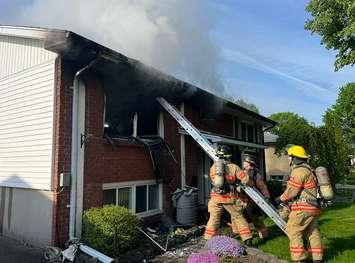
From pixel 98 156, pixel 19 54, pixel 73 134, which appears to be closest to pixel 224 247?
pixel 98 156

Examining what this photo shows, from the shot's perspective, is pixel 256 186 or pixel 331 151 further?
pixel 331 151

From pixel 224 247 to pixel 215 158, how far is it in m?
3.50

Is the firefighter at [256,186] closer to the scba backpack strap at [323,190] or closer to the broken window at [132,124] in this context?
the scba backpack strap at [323,190]

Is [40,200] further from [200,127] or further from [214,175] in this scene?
[200,127]

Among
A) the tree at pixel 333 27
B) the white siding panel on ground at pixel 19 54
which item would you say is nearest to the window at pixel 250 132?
the tree at pixel 333 27

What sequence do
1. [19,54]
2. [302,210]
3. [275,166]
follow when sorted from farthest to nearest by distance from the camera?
[275,166] → [19,54] → [302,210]

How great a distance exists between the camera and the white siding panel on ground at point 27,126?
24.8 ft

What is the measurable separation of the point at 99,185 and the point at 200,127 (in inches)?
207

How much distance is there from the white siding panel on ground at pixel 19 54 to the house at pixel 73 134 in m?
0.02

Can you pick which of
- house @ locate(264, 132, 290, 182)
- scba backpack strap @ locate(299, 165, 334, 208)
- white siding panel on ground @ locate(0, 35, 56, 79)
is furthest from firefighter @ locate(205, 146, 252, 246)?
house @ locate(264, 132, 290, 182)

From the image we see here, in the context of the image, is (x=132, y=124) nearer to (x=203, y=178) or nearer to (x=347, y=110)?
(x=203, y=178)

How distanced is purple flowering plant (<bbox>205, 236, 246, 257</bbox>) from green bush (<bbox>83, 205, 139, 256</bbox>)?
6.60 feet

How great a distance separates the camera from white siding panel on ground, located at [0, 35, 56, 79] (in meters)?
8.02

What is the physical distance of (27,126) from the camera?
811 cm
